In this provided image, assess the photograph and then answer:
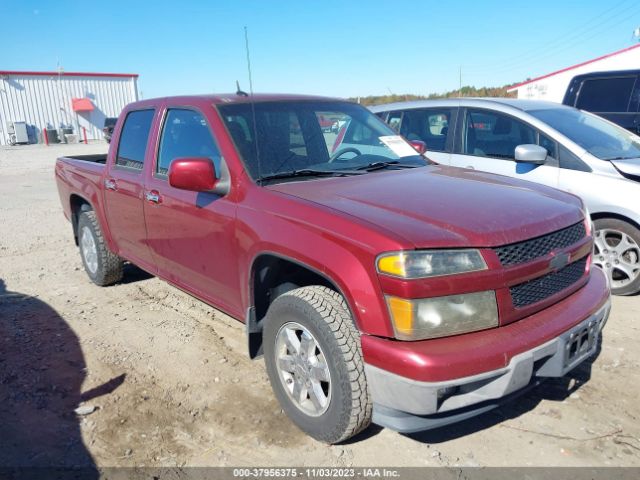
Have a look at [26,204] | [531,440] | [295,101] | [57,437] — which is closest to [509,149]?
[295,101]

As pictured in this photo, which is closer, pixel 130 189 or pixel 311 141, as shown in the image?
pixel 311 141

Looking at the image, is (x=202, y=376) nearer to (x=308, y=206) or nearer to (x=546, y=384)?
(x=308, y=206)

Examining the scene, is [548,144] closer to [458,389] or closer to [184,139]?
[184,139]

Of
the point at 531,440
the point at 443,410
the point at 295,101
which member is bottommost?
Answer: the point at 531,440

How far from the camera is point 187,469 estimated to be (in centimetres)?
262

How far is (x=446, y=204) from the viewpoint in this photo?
107 inches

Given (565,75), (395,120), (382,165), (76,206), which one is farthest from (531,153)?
(565,75)

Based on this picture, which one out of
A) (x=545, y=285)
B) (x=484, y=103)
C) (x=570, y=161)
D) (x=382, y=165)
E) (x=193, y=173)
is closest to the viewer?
(x=545, y=285)

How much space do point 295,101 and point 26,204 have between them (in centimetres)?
873

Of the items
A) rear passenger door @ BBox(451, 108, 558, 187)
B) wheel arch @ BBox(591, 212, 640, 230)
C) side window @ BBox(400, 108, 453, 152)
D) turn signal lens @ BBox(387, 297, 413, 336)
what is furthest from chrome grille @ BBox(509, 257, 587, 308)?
side window @ BBox(400, 108, 453, 152)

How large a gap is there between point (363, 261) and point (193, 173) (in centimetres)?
127

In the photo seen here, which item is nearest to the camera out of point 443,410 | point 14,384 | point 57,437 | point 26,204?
point 443,410

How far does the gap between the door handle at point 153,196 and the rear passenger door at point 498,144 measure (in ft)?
10.9

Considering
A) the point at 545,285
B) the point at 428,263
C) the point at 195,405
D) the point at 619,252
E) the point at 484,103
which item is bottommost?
the point at 195,405
